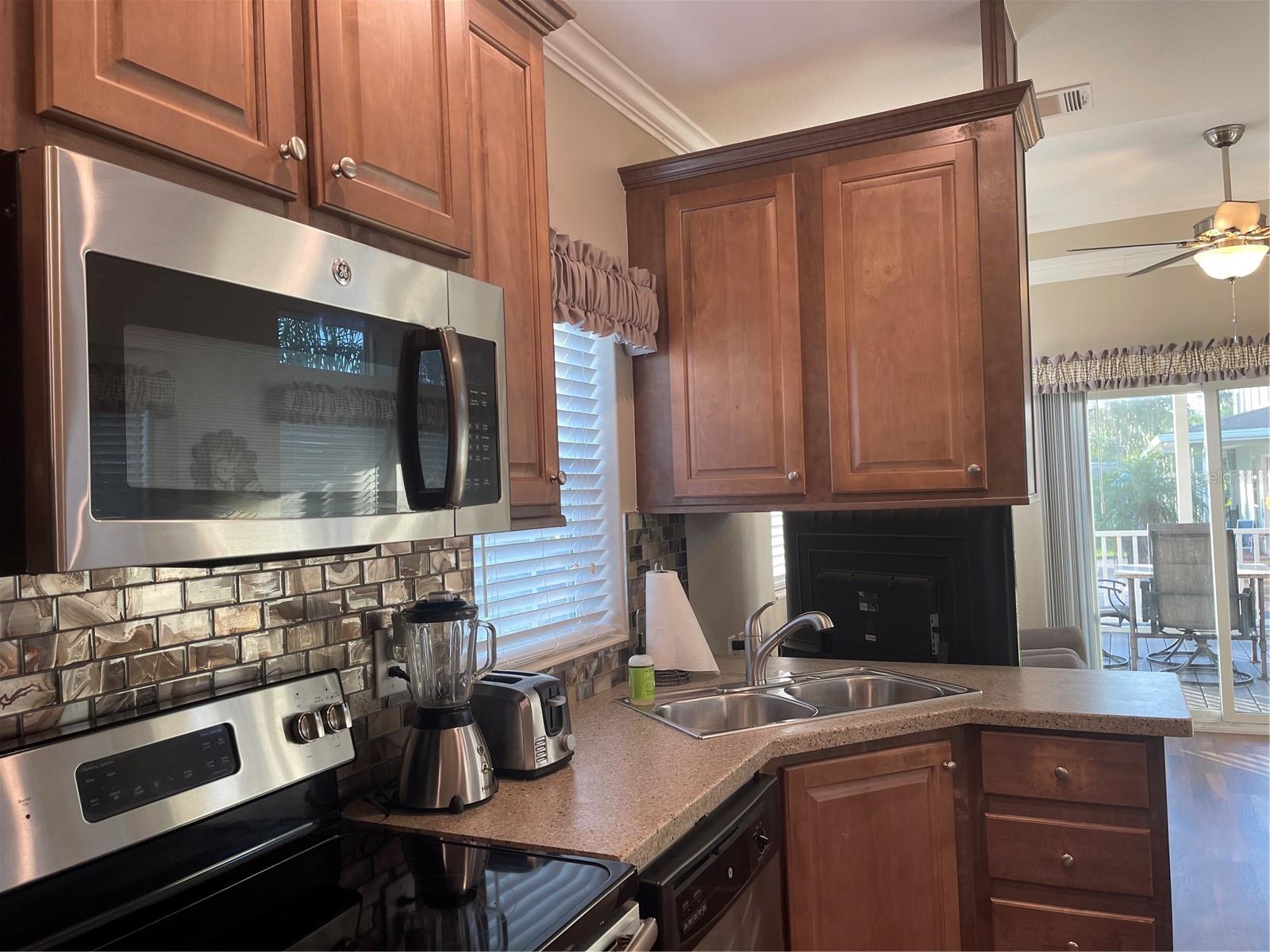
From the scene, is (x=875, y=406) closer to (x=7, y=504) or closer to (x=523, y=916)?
(x=523, y=916)

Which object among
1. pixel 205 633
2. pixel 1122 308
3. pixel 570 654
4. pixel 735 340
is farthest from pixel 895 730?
pixel 1122 308

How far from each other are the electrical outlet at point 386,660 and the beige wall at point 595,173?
1.10 metres

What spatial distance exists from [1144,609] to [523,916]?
5021mm

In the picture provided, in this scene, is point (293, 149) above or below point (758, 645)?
above

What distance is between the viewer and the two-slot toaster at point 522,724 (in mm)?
1630

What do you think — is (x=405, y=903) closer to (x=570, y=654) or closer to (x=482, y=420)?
(x=482, y=420)

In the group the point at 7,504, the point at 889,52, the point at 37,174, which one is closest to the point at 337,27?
the point at 37,174

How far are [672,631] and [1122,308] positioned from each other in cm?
398

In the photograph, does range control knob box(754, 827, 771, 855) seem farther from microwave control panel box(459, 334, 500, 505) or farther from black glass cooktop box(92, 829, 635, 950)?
microwave control panel box(459, 334, 500, 505)

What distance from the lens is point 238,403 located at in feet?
3.22

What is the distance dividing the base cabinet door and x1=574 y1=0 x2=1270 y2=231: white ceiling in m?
1.89

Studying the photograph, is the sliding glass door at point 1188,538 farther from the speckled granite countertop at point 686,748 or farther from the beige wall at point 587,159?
the beige wall at point 587,159

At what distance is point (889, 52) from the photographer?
265 centimetres

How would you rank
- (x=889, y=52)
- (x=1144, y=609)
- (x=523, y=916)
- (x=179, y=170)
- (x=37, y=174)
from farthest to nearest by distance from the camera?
(x=1144, y=609), (x=889, y=52), (x=523, y=916), (x=179, y=170), (x=37, y=174)
